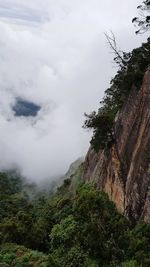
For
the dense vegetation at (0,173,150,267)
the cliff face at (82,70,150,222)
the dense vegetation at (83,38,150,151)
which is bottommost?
the dense vegetation at (0,173,150,267)

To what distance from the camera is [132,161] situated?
141 feet

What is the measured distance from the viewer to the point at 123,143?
154 ft

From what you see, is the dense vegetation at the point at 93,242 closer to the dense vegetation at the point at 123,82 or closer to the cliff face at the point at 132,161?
the cliff face at the point at 132,161

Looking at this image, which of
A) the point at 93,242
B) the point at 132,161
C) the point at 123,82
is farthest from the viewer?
the point at 123,82

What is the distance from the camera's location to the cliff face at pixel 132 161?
3869cm

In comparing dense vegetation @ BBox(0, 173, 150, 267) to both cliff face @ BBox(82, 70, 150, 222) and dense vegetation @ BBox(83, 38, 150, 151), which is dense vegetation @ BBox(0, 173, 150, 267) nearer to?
cliff face @ BBox(82, 70, 150, 222)

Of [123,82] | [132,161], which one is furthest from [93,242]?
Result: [123,82]

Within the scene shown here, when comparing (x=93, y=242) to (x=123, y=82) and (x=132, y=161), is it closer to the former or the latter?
(x=132, y=161)

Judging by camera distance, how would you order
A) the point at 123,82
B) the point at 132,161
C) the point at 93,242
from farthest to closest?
the point at 123,82 → the point at 132,161 → the point at 93,242

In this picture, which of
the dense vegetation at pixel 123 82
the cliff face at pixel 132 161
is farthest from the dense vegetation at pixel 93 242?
the dense vegetation at pixel 123 82

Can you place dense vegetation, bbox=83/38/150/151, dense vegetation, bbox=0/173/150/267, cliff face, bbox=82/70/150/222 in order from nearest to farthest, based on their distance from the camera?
dense vegetation, bbox=0/173/150/267 < cliff face, bbox=82/70/150/222 < dense vegetation, bbox=83/38/150/151

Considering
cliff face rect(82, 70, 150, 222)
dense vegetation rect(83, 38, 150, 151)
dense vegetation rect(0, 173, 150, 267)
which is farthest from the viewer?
dense vegetation rect(83, 38, 150, 151)

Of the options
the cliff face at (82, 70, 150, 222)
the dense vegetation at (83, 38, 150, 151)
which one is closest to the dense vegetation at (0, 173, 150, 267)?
the cliff face at (82, 70, 150, 222)

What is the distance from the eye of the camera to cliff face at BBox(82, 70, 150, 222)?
38688 mm
